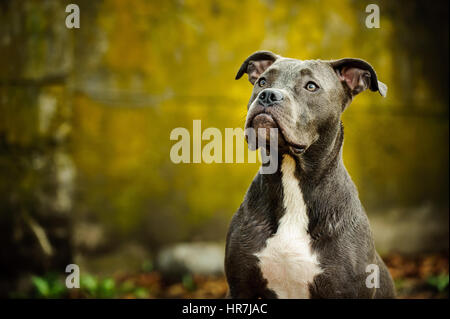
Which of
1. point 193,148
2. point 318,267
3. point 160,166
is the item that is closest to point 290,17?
point 193,148

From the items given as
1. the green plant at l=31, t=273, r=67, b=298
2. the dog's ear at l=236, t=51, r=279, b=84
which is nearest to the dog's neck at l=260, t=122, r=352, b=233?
the dog's ear at l=236, t=51, r=279, b=84

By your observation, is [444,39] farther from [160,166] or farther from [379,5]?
[160,166]

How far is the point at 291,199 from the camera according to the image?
9.77 feet

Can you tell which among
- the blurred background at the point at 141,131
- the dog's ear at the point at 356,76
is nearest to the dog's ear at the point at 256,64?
→ the dog's ear at the point at 356,76

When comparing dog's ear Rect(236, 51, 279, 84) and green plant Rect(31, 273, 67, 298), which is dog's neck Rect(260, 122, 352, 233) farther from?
green plant Rect(31, 273, 67, 298)

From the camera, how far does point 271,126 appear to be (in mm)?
2744

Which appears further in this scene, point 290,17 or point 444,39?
point 444,39

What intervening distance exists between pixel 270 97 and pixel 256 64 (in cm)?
77

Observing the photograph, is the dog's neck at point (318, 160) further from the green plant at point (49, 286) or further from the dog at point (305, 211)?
the green plant at point (49, 286)

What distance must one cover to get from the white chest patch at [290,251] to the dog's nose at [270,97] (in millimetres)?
413

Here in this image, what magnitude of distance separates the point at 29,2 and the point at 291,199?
4.55 m

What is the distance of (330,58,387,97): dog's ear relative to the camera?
3.06 m

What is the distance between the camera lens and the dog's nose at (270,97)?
2.72 meters

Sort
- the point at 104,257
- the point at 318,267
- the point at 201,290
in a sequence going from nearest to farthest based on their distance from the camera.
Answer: the point at 318,267 < the point at 201,290 < the point at 104,257
